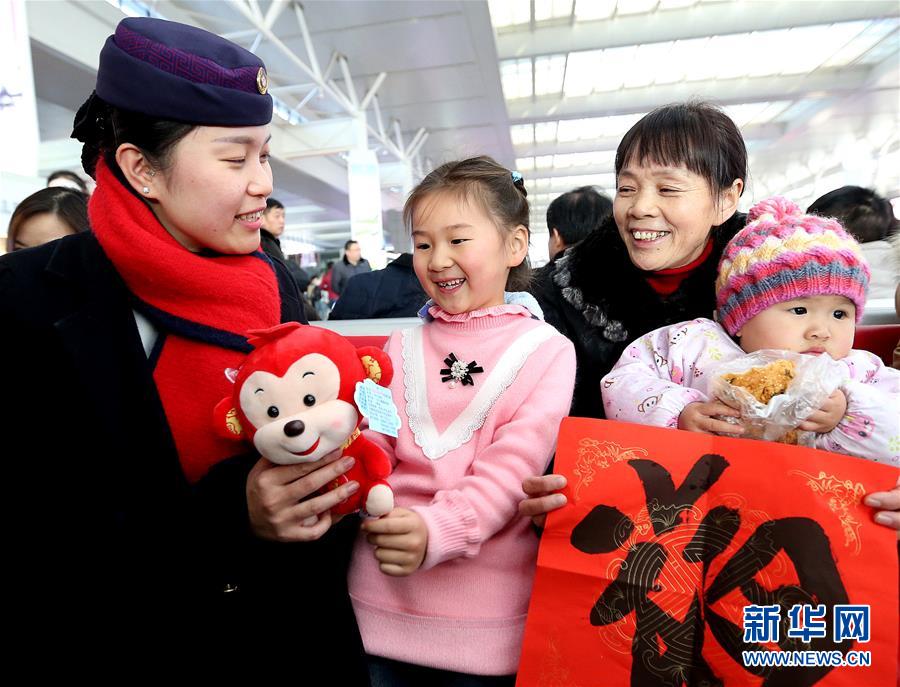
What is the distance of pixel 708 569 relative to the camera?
913 millimetres

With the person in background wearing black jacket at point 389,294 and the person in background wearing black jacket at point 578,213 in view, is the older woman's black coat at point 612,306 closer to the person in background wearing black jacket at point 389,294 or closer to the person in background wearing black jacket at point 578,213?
the person in background wearing black jacket at point 578,213

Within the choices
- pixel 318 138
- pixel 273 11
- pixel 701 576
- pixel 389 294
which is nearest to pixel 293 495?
pixel 701 576

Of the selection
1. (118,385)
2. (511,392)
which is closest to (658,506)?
(511,392)

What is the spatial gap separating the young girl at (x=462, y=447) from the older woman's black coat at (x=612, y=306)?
0.28 m

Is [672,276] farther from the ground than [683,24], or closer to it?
closer to it

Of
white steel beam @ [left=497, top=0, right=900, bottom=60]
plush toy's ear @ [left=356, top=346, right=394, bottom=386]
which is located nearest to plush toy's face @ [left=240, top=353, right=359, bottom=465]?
plush toy's ear @ [left=356, top=346, right=394, bottom=386]

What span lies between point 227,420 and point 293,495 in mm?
164

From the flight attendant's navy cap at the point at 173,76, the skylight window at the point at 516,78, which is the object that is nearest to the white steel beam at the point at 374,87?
the skylight window at the point at 516,78

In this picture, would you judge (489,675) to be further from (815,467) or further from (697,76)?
(697,76)

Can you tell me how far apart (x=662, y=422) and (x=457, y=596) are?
51 cm

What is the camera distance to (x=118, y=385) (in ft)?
3.35

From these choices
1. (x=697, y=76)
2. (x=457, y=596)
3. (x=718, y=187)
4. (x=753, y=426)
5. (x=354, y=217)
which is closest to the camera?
(x=753, y=426)

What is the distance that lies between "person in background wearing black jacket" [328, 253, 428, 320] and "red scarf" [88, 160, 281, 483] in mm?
1705

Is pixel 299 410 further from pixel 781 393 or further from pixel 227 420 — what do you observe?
pixel 781 393
